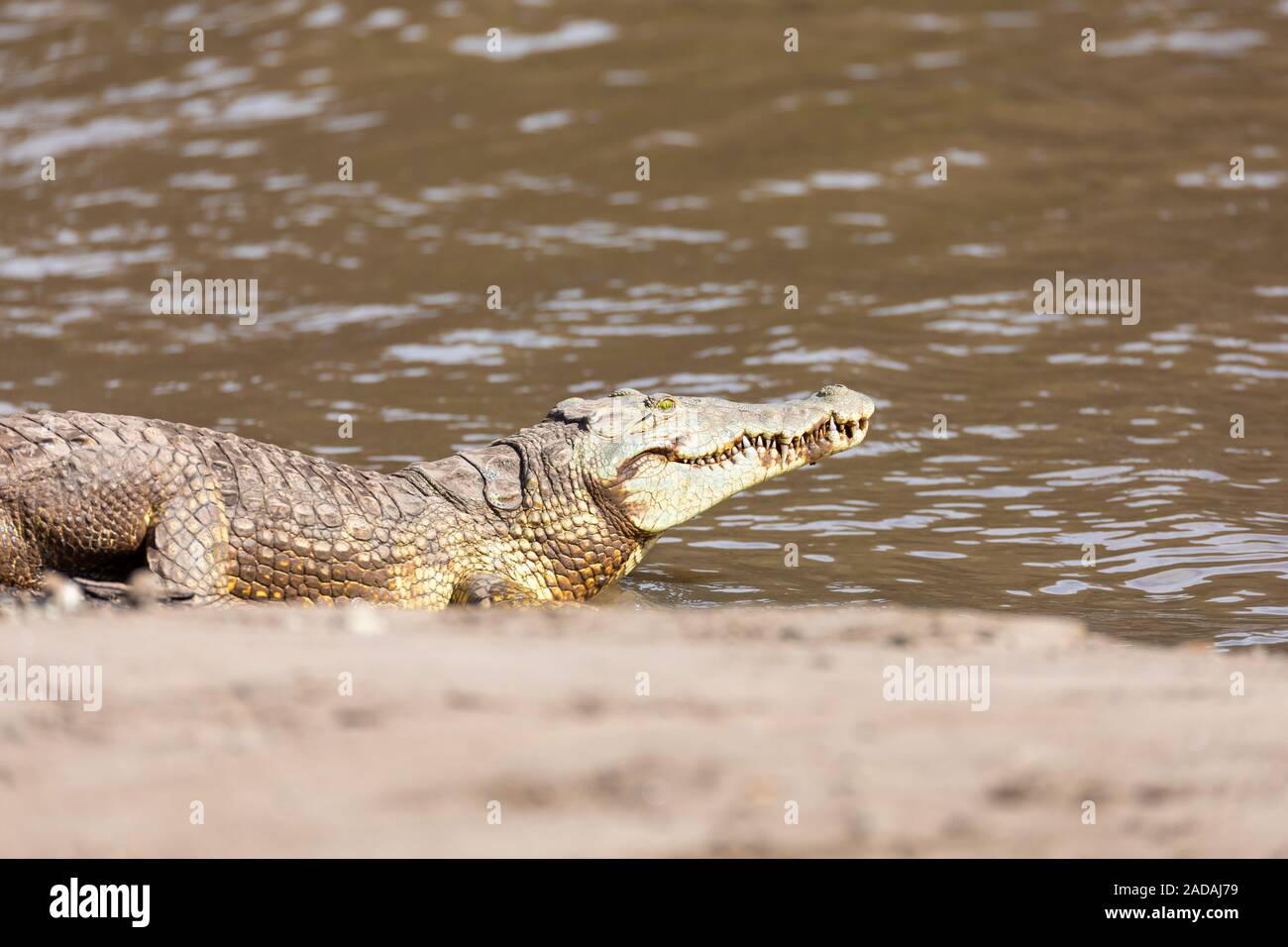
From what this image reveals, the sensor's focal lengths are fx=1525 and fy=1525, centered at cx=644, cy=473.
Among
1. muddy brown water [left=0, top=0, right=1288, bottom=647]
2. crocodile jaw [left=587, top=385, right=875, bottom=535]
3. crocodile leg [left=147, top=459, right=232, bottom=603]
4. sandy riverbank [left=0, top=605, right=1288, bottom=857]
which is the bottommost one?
sandy riverbank [left=0, top=605, right=1288, bottom=857]

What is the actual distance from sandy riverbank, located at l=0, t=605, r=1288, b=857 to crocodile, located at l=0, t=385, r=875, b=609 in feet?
4.54

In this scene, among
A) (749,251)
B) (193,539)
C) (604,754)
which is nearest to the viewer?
(604,754)

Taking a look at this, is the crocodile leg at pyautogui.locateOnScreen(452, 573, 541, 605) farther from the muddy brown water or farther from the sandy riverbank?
the sandy riverbank

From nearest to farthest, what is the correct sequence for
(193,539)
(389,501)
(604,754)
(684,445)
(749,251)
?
(604,754) < (193,539) < (389,501) < (684,445) < (749,251)

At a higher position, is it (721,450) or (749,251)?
(749,251)

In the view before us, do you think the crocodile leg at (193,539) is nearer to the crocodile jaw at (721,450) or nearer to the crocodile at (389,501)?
the crocodile at (389,501)

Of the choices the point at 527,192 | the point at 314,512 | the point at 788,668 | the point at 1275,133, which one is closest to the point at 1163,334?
the point at 1275,133

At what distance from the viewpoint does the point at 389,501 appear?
19.6ft

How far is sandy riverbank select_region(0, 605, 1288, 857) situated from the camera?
284 centimetres

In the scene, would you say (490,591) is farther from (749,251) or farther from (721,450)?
(749,251)

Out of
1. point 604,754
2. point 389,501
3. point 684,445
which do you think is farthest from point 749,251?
point 604,754

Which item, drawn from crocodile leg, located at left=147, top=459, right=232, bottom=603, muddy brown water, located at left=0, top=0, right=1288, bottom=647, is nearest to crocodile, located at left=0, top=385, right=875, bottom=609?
crocodile leg, located at left=147, top=459, right=232, bottom=603

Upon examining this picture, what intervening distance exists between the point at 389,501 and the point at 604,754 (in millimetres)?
3051
